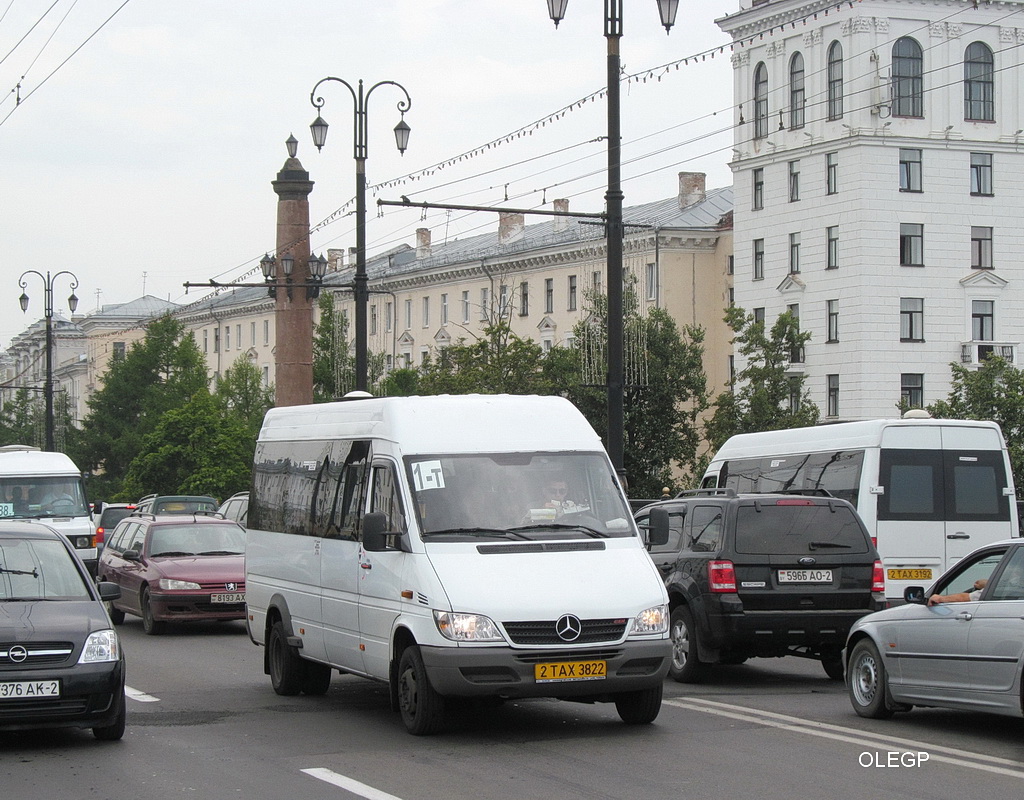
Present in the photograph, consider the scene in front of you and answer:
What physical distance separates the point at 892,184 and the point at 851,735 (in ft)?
185

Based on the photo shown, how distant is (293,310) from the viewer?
5578 cm

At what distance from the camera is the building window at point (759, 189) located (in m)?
69.8

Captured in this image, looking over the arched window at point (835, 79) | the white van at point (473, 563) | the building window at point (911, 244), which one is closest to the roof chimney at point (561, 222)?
the arched window at point (835, 79)

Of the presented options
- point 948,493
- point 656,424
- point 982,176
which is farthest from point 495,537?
point 982,176

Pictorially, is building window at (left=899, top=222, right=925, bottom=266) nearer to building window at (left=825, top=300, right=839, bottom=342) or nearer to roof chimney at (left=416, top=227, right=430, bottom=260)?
building window at (left=825, top=300, right=839, bottom=342)

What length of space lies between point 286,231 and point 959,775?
47233 millimetres

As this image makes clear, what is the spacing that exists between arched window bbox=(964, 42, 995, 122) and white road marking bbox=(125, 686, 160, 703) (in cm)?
5771

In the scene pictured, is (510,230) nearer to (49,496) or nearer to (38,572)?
(49,496)

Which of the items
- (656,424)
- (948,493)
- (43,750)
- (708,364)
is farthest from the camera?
(708,364)

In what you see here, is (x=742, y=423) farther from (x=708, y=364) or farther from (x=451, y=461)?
(x=451, y=461)

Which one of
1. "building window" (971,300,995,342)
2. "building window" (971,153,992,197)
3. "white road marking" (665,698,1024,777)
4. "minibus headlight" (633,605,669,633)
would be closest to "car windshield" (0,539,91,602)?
"minibus headlight" (633,605,669,633)

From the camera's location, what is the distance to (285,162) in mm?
55562

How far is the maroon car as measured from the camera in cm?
2112

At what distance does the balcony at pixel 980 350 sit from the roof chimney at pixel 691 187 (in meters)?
20.3
